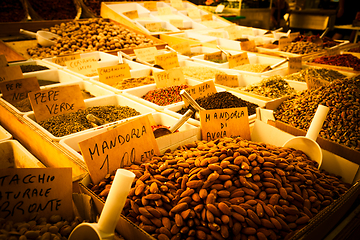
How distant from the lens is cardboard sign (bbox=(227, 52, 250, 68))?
2.87 meters

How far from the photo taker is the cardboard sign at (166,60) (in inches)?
106

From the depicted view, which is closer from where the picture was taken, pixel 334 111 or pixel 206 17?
pixel 334 111

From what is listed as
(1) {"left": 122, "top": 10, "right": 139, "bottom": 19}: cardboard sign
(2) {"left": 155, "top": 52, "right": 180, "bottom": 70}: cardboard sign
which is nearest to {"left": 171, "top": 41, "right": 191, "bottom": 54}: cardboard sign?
(2) {"left": 155, "top": 52, "right": 180, "bottom": 70}: cardboard sign

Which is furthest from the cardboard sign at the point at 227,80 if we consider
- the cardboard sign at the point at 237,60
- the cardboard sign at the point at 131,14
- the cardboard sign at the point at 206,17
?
the cardboard sign at the point at 206,17

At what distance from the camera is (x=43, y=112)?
5.37 feet

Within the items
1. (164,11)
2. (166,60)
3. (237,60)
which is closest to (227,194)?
(166,60)

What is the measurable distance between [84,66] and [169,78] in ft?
3.01

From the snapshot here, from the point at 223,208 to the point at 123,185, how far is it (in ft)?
1.07

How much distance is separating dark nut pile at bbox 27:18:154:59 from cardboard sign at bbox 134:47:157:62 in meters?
0.38

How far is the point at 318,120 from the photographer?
123 centimetres

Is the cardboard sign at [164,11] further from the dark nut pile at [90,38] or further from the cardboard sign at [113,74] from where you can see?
the cardboard sign at [113,74]

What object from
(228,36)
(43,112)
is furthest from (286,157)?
(228,36)

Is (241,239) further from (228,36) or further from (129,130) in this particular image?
(228,36)

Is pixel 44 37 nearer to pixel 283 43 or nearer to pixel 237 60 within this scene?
pixel 237 60
